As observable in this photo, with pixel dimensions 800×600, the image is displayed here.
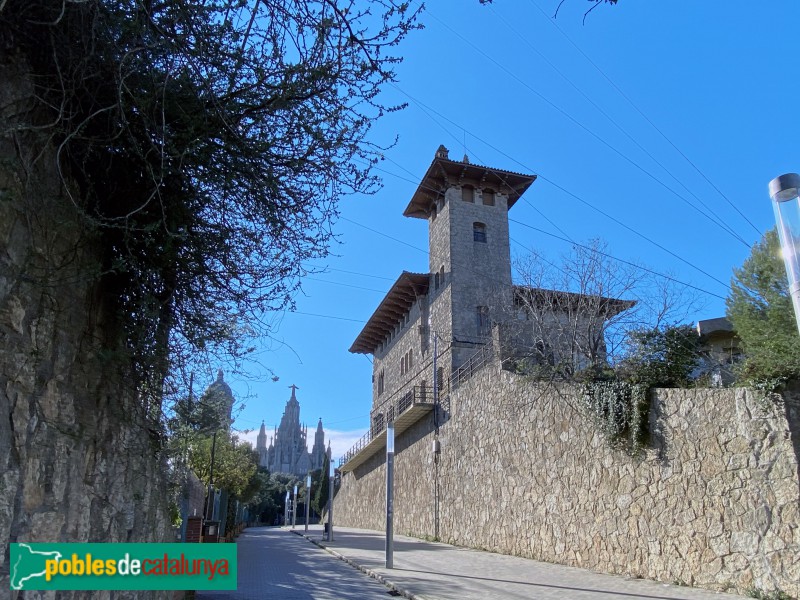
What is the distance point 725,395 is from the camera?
914 centimetres

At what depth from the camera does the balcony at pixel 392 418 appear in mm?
23844

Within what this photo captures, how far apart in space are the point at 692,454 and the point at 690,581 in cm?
185

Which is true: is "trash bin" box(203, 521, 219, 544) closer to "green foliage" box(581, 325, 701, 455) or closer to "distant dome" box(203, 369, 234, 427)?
"distant dome" box(203, 369, 234, 427)

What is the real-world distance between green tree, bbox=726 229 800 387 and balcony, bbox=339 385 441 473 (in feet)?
43.0

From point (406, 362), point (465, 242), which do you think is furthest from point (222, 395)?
point (406, 362)

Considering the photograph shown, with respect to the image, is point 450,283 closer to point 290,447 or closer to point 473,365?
point 473,365

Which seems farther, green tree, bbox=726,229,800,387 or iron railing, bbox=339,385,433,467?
iron railing, bbox=339,385,433,467

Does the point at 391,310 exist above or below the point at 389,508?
above

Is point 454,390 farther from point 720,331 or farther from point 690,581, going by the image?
point 690,581

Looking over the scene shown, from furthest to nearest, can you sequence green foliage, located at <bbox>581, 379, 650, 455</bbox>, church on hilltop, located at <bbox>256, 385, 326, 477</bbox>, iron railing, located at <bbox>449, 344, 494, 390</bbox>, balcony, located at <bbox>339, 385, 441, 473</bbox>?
church on hilltop, located at <bbox>256, 385, 326, 477</bbox> → balcony, located at <bbox>339, 385, 441, 473</bbox> → iron railing, located at <bbox>449, 344, 494, 390</bbox> → green foliage, located at <bbox>581, 379, 650, 455</bbox>

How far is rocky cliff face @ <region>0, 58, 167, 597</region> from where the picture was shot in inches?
108

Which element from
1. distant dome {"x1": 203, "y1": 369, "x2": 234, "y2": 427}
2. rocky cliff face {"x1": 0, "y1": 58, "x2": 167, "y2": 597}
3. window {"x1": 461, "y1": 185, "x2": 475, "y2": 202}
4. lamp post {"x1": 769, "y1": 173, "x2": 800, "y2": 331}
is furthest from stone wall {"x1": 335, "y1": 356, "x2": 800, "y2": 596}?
window {"x1": 461, "y1": 185, "x2": 475, "y2": 202}

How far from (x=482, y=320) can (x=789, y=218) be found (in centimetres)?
2314

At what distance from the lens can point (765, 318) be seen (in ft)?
36.8
